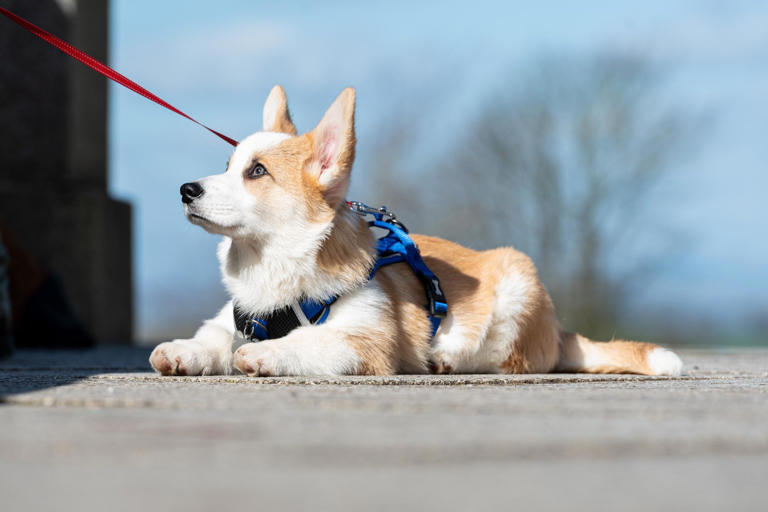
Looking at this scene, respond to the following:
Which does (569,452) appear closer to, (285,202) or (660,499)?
(660,499)

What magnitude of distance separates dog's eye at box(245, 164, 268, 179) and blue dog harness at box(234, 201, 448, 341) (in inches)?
17.7

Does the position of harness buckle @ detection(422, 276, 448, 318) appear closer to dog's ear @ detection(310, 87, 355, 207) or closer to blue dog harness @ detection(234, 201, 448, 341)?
blue dog harness @ detection(234, 201, 448, 341)

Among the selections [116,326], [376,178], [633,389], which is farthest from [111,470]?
[376,178]

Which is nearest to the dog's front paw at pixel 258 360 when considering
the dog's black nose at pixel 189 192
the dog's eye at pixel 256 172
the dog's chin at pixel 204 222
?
the dog's chin at pixel 204 222

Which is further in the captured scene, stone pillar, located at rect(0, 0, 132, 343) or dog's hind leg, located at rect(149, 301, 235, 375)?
stone pillar, located at rect(0, 0, 132, 343)

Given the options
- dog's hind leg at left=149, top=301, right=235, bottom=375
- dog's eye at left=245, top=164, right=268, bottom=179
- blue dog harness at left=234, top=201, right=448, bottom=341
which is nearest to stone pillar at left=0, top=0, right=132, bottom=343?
blue dog harness at left=234, top=201, right=448, bottom=341

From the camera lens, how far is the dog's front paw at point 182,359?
3.14m

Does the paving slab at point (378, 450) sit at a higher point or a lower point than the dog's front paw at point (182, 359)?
higher

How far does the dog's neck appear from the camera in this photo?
11.1ft

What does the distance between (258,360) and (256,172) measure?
31.6 inches

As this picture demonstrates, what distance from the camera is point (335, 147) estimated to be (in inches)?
139

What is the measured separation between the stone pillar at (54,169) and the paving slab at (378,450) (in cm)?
588

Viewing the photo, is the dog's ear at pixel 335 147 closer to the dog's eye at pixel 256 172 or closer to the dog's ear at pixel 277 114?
the dog's eye at pixel 256 172

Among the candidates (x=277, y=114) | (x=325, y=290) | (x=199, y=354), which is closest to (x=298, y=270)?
(x=325, y=290)
